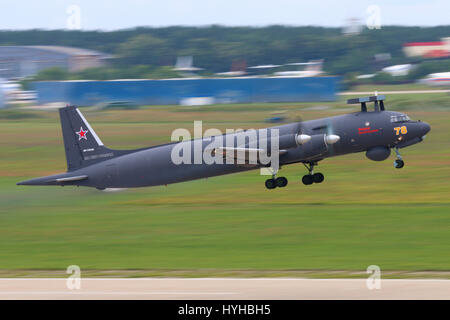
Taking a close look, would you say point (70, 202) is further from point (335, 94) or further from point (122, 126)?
point (335, 94)

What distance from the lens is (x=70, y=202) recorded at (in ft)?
177

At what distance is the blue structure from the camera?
133375mm

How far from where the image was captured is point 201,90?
136m

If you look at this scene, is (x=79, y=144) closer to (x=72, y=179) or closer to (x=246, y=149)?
(x=72, y=179)

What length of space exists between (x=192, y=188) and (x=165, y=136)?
3140 centimetres

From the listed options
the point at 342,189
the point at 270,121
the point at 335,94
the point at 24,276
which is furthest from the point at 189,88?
the point at 24,276

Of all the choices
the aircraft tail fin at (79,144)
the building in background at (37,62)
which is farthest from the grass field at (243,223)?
the building in background at (37,62)

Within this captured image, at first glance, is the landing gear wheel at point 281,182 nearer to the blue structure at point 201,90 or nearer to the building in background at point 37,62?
the blue structure at point 201,90

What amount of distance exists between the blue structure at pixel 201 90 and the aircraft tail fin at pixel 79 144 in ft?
292

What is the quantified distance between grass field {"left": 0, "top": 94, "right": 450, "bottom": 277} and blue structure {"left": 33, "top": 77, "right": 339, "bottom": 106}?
191 feet

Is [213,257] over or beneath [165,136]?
beneath

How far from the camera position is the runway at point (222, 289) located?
27.4 metres

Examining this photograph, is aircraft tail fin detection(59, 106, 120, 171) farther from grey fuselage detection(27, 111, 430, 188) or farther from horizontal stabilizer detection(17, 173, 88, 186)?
horizontal stabilizer detection(17, 173, 88, 186)

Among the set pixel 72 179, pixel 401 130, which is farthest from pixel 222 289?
pixel 72 179
